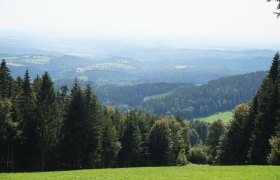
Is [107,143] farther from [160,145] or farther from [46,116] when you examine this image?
[46,116]

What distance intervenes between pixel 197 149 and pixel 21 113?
64770 mm

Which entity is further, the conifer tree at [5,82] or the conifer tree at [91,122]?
the conifer tree at [5,82]

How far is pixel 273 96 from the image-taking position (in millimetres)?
55000

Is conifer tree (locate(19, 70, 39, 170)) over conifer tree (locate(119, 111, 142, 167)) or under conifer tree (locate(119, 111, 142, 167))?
over

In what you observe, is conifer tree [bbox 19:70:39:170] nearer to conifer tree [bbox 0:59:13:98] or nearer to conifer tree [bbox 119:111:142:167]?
conifer tree [bbox 0:59:13:98]

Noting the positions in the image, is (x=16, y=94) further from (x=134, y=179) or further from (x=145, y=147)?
(x=134, y=179)

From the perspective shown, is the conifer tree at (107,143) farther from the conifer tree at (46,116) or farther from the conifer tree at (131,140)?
the conifer tree at (46,116)

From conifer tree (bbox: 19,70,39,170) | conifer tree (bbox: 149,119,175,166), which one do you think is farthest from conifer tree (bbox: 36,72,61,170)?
conifer tree (bbox: 149,119,175,166)

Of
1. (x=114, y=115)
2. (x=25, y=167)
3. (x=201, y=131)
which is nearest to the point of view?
(x=25, y=167)

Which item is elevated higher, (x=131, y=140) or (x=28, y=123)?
(x=28, y=123)

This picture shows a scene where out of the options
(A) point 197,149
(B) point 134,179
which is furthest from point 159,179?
(A) point 197,149

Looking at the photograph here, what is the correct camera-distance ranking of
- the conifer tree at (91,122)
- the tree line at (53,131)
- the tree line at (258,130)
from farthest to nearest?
the conifer tree at (91,122)
the tree line at (53,131)
the tree line at (258,130)

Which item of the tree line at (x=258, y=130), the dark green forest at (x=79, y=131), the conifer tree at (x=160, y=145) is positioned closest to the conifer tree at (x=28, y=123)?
the dark green forest at (x=79, y=131)

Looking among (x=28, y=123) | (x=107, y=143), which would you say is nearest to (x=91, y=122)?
(x=107, y=143)
